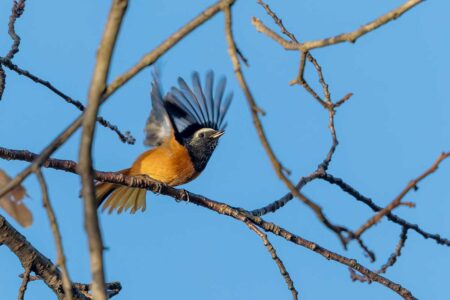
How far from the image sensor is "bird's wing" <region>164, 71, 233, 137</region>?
672cm

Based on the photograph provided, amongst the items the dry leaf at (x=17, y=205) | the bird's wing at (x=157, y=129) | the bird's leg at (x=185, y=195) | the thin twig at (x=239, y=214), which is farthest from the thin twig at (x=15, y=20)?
the bird's wing at (x=157, y=129)

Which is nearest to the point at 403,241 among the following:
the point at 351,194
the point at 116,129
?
the point at 351,194

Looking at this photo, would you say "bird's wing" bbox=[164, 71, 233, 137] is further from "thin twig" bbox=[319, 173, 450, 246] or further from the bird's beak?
"thin twig" bbox=[319, 173, 450, 246]

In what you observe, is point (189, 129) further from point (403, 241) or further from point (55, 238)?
point (55, 238)

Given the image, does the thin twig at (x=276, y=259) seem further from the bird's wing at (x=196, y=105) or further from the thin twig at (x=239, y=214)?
the bird's wing at (x=196, y=105)

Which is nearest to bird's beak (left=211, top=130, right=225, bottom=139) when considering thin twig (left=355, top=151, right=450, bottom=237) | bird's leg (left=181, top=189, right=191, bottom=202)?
bird's leg (left=181, top=189, right=191, bottom=202)

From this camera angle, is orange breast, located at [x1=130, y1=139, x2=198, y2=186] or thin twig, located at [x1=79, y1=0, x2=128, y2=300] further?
orange breast, located at [x1=130, y1=139, x2=198, y2=186]

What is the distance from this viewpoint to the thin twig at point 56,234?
6.32ft

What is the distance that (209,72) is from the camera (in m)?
6.66

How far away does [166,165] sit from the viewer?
6.61 metres

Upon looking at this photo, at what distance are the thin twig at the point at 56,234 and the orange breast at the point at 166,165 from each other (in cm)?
459

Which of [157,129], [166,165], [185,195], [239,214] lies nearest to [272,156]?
[239,214]

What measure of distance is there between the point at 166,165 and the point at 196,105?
0.68 meters

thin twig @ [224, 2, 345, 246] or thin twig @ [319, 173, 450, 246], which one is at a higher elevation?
thin twig @ [319, 173, 450, 246]
